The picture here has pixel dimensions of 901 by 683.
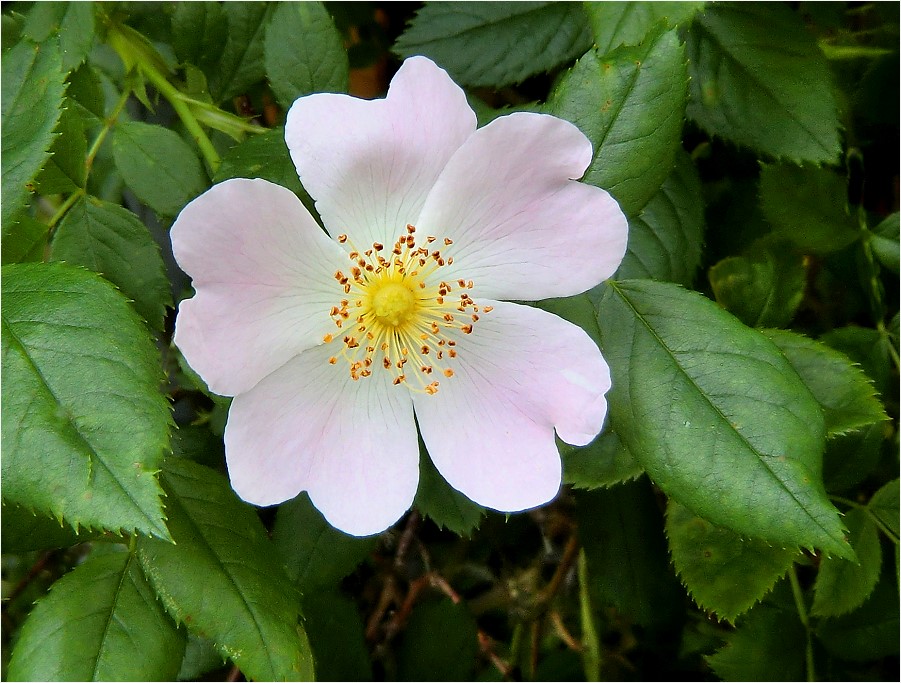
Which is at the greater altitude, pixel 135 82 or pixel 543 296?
pixel 135 82

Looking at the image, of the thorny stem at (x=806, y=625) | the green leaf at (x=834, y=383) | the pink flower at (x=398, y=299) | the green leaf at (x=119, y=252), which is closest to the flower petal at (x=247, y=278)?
the pink flower at (x=398, y=299)

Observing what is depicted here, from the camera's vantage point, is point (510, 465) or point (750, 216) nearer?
point (510, 465)

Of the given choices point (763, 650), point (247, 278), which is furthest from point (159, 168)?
point (763, 650)

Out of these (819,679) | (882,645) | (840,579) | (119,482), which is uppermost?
(119,482)

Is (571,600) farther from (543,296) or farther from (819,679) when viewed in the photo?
(543,296)

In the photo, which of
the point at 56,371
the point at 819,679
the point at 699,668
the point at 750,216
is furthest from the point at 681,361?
the point at 699,668

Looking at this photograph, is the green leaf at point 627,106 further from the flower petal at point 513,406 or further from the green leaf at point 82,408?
the green leaf at point 82,408
